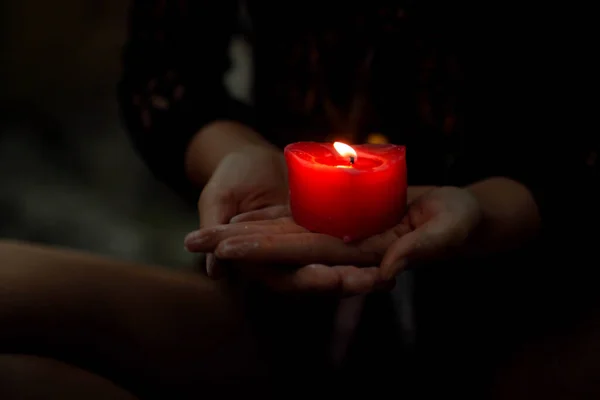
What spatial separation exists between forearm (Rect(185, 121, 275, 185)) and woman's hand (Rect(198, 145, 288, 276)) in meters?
0.08

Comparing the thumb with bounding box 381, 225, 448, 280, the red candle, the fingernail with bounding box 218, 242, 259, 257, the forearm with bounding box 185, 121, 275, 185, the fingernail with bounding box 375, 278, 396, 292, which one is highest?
the forearm with bounding box 185, 121, 275, 185

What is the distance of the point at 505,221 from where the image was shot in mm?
722

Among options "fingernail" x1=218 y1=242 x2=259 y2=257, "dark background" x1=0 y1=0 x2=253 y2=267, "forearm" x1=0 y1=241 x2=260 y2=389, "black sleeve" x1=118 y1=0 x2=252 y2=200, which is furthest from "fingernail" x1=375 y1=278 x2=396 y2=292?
"dark background" x1=0 y1=0 x2=253 y2=267

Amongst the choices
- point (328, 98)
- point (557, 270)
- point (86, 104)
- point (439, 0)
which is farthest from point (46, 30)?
point (557, 270)

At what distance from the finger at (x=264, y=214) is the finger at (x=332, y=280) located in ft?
0.35

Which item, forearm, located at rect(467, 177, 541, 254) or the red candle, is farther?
forearm, located at rect(467, 177, 541, 254)

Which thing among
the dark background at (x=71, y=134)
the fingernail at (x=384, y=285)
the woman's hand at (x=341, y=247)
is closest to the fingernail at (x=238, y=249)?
the woman's hand at (x=341, y=247)

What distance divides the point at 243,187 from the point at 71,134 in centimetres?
Result: 92

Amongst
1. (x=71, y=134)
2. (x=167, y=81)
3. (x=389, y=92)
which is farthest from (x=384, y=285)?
(x=71, y=134)

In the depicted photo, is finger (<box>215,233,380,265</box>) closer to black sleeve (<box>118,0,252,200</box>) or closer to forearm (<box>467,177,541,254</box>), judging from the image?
forearm (<box>467,177,541,254</box>)

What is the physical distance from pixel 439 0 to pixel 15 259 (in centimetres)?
69

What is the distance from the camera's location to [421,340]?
76cm

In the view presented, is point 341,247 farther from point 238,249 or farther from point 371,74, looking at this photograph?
point 371,74

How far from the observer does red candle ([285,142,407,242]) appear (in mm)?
593
